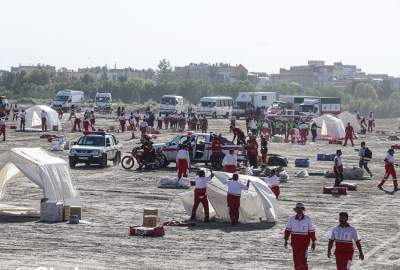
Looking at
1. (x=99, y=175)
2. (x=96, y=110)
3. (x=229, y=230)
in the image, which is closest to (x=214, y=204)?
(x=229, y=230)

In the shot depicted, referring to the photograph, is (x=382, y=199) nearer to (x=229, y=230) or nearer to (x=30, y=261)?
(x=229, y=230)

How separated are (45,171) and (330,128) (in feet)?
128

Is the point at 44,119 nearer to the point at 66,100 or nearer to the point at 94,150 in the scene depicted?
the point at 94,150

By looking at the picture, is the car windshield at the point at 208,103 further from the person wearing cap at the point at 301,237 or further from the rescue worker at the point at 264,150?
the person wearing cap at the point at 301,237

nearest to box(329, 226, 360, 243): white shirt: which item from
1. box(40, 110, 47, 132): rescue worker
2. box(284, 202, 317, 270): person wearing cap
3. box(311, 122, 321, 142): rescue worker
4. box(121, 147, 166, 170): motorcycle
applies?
box(284, 202, 317, 270): person wearing cap

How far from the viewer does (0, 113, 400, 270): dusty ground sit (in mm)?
17500

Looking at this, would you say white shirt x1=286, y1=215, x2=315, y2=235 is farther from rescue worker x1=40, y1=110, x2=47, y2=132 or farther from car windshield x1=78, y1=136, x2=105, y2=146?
rescue worker x1=40, y1=110, x2=47, y2=132

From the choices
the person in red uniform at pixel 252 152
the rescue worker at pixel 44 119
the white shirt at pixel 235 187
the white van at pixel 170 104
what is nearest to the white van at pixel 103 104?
the white van at pixel 170 104

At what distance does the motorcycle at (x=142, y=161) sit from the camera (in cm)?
3641

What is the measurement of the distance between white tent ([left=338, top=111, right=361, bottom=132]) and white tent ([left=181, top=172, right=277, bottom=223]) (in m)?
44.0

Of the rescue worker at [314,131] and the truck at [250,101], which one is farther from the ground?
the truck at [250,101]

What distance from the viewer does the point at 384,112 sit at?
5012 inches

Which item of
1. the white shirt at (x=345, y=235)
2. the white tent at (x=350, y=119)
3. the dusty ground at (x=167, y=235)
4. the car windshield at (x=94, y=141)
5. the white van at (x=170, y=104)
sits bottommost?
the dusty ground at (x=167, y=235)

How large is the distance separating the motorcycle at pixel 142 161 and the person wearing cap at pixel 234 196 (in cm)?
1447
